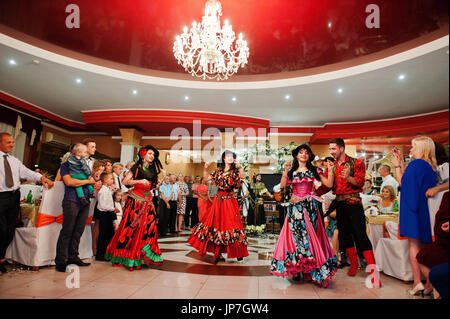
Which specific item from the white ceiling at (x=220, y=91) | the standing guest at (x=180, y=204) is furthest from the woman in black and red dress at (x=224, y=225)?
the white ceiling at (x=220, y=91)

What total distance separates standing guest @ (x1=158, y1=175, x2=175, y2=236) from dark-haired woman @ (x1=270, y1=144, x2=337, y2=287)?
159 inches

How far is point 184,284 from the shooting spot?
257 cm

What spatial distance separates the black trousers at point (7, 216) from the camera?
2.79 metres

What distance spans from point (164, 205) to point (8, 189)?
13.0 ft

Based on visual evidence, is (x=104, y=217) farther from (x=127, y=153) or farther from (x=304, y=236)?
(x=127, y=153)

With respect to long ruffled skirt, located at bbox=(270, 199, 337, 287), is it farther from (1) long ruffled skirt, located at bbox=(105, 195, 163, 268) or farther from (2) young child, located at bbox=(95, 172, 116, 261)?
(2) young child, located at bbox=(95, 172, 116, 261)

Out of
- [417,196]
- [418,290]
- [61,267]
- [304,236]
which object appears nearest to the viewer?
[417,196]

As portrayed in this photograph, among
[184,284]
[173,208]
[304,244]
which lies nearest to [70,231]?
[184,284]

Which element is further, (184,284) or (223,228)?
(223,228)

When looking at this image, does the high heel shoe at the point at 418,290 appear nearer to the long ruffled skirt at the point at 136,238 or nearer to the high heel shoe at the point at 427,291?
the high heel shoe at the point at 427,291

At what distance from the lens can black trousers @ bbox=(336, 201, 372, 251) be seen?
2.88 m

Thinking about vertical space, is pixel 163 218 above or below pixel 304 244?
below

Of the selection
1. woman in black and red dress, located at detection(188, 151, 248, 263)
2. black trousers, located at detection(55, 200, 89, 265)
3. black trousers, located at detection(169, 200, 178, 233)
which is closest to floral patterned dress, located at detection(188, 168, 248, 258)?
woman in black and red dress, located at detection(188, 151, 248, 263)
